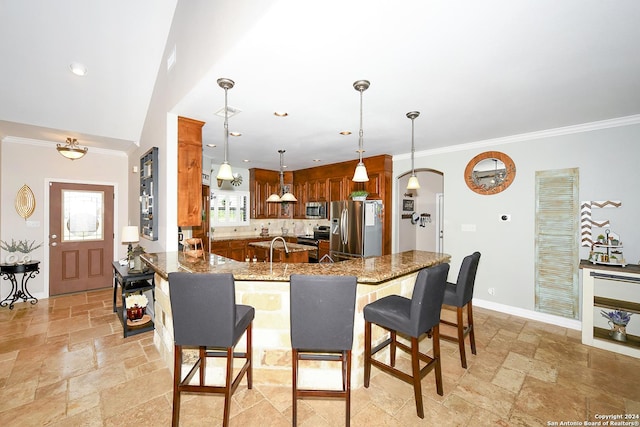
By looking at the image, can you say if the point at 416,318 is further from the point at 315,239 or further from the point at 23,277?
the point at 23,277

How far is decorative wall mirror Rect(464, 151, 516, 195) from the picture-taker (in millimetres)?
3904

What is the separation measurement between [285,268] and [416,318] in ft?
3.37

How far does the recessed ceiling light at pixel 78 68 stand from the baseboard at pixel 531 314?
242 inches

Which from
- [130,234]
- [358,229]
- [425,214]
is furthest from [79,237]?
[425,214]

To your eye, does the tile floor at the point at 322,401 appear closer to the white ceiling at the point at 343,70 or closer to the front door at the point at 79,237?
the front door at the point at 79,237

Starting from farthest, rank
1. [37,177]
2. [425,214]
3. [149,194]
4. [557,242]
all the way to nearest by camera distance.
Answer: [425,214] → [37,177] → [557,242] → [149,194]

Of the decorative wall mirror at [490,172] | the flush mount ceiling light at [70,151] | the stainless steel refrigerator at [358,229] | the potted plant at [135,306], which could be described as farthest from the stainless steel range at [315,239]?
the flush mount ceiling light at [70,151]

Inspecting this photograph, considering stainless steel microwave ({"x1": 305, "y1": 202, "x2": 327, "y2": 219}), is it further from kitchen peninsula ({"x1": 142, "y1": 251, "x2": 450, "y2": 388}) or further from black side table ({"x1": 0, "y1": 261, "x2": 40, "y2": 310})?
black side table ({"x1": 0, "y1": 261, "x2": 40, "y2": 310})

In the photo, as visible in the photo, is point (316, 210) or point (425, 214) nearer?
point (316, 210)

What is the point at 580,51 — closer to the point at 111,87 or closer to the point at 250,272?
the point at 250,272

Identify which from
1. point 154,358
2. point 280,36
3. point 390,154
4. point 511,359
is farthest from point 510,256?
point 154,358

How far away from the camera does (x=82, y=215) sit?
15.7ft

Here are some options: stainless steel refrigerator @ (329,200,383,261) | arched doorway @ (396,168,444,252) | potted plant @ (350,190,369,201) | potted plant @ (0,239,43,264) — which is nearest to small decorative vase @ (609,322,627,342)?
stainless steel refrigerator @ (329,200,383,261)

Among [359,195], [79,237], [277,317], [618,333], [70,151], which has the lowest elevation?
[618,333]
